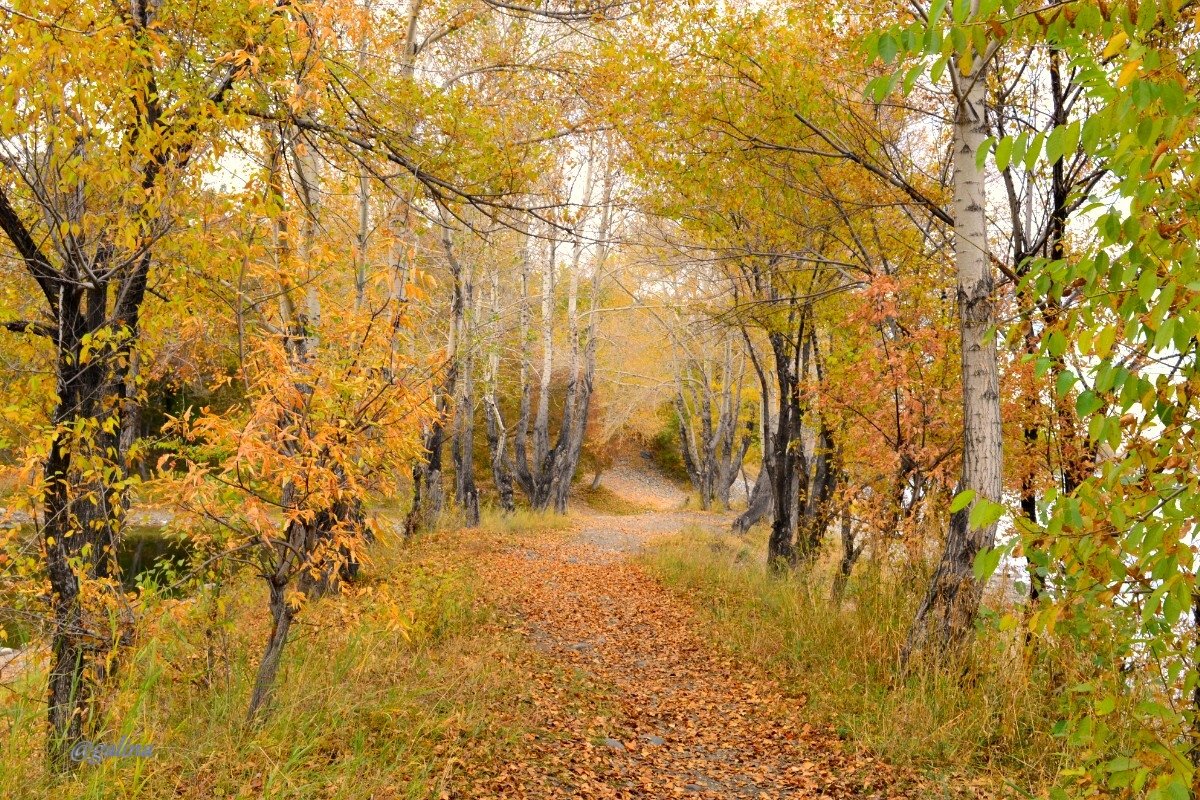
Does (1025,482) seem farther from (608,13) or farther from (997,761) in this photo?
(608,13)

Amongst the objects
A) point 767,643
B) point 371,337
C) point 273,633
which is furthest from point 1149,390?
point 767,643

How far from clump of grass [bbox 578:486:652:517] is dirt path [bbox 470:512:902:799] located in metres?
18.9

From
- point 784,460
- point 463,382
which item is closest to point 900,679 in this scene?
point 784,460

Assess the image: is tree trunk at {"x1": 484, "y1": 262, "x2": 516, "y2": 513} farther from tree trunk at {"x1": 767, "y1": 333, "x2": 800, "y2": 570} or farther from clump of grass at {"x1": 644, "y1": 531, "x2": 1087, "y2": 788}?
clump of grass at {"x1": 644, "y1": 531, "x2": 1087, "y2": 788}

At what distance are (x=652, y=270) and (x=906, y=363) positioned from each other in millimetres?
11838

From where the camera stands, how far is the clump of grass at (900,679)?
14.0ft

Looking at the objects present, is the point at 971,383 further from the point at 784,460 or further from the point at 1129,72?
the point at 784,460

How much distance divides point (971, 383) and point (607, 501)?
23939mm

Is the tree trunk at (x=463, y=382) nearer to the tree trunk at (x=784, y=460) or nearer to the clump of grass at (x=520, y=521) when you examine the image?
the clump of grass at (x=520, y=521)

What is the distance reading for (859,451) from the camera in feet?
23.9

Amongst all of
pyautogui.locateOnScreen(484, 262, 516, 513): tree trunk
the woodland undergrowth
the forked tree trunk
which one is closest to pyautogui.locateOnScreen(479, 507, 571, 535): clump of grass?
pyautogui.locateOnScreen(484, 262, 516, 513): tree trunk

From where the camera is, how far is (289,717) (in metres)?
3.71

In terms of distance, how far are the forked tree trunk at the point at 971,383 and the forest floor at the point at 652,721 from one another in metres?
1.24

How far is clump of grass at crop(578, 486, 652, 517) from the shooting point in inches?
1089
